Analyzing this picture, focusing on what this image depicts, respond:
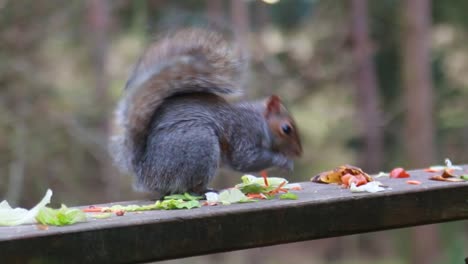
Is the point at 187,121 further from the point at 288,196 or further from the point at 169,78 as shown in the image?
the point at 288,196

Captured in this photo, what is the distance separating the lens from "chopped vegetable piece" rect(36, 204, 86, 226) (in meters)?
1.51

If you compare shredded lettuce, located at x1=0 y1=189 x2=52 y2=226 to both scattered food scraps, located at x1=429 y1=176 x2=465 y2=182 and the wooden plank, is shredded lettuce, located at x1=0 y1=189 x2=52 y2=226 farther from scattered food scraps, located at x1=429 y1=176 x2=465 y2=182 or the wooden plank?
scattered food scraps, located at x1=429 y1=176 x2=465 y2=182

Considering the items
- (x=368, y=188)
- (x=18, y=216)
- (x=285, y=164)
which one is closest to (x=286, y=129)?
(x=285, y=164)

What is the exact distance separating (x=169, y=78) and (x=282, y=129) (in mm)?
535

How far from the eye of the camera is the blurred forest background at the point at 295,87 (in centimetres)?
593

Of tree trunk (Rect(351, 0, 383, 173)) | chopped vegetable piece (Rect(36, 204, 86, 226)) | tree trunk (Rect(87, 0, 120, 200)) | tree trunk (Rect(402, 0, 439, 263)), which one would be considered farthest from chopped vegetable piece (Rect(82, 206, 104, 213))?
tree trunk (Rect(351, 0, 383, 173))

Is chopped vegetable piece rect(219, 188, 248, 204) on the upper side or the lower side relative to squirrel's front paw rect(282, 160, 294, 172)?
lower

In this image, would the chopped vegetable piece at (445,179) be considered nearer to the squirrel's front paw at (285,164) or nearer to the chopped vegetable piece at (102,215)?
the squirrel's front paw at (285,164)

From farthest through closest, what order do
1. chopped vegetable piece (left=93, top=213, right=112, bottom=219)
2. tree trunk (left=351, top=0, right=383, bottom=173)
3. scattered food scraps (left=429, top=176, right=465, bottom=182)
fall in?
tree trunk (left=351, top=0, right=383, bottom=173)
scattered food scraps (left=429, top=176, right=465, bottom=182)
chopped vegetable piece (left=93, top=213, right=112, bottom=219)

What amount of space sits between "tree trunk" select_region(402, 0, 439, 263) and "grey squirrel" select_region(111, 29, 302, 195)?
4.71m

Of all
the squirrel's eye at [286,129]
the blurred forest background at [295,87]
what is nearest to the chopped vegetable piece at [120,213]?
the squirrel's eye at [286,129]

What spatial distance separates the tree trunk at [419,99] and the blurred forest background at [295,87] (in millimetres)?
11

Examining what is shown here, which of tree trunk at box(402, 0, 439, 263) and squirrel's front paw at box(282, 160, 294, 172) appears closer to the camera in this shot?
squirrel's front paw at box(282, 160, 294, 172)

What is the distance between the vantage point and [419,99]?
7016 mm
